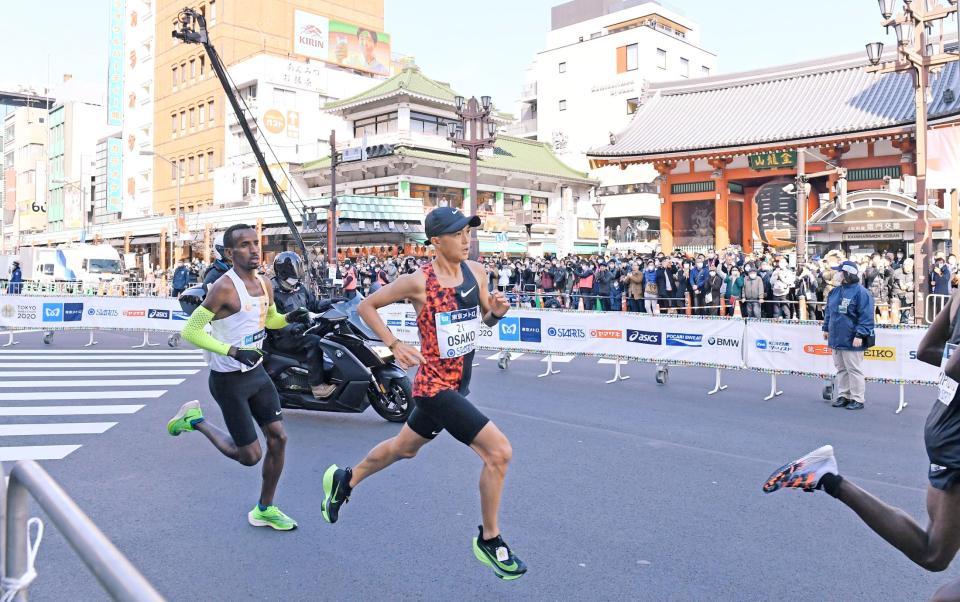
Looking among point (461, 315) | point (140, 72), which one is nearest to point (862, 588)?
point (461, 315)

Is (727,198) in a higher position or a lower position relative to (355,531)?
higher

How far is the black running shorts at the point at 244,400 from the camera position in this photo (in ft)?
16.2

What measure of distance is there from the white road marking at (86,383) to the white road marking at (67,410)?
69.2 inches

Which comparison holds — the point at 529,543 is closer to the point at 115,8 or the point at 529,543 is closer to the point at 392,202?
the point at 392,202

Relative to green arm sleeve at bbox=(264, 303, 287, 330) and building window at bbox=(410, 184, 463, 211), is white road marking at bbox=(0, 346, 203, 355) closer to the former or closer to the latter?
green arm sleeve at bbox=(264, 303, 287, 330)

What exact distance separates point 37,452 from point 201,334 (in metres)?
3.63

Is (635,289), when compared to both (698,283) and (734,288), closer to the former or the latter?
(698,283)

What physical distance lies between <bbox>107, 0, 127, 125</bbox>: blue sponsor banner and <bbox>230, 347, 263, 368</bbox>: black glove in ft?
230

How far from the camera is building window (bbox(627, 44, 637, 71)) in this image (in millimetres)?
56562

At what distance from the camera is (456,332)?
4.20m

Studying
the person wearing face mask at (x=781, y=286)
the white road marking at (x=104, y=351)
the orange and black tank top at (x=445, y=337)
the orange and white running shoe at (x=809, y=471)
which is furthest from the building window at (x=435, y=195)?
the orange and white running shoe at (x=809, y=471)

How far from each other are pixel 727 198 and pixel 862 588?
1177 inches

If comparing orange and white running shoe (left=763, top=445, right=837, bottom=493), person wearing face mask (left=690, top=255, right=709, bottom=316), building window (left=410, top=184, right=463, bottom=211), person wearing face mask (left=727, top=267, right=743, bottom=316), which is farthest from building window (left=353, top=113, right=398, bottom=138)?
orange and white running shoe (left=763, top=445, right=837, bottom=493)

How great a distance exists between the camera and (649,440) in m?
7.61
